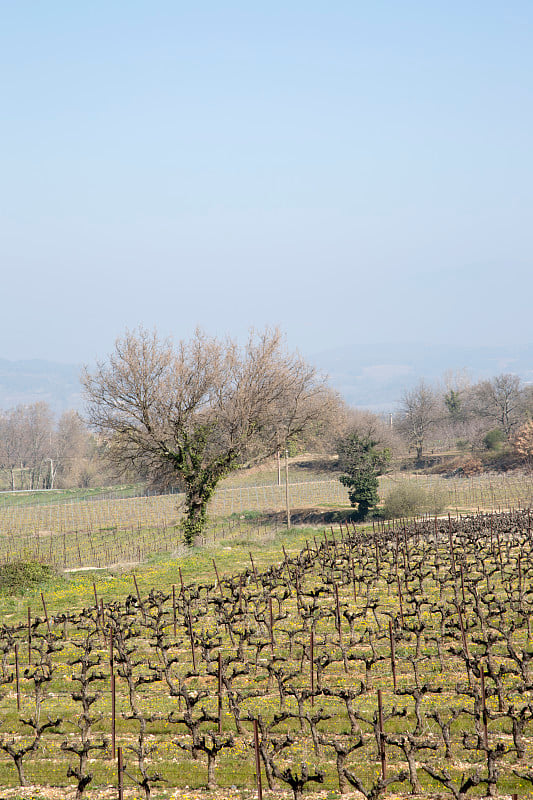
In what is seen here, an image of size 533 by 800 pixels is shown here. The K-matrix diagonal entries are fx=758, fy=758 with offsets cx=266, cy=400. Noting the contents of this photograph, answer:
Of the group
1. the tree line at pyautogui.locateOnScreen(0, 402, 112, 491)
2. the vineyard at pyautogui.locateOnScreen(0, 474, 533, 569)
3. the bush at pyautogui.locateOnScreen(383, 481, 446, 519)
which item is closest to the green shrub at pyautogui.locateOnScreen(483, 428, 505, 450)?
the vineyard at pyautogui.locateOnScreen(0, 474, 533, 569)

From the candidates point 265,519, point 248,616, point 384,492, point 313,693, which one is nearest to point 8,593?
point 248,616

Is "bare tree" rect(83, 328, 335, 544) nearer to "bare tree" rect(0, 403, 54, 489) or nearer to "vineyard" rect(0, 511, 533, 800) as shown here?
"vineyard" rect(0, 511, 533, 800)

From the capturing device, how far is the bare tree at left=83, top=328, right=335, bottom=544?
3612cm

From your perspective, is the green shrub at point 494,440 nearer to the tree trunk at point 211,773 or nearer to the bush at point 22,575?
the bush at point 22,575

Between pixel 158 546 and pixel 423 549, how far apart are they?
20.1 m

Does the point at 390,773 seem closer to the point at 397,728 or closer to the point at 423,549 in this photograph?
the point at 397,728

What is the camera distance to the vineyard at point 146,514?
4238 cm

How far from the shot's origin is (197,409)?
36906 mm

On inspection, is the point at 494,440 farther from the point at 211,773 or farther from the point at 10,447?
the point at 10,447

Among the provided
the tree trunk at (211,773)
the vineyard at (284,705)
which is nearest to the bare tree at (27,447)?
the vineyard at (284,705)

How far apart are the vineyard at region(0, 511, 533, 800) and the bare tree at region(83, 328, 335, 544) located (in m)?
14.6

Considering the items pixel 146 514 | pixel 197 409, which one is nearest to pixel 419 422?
pixel 146 514

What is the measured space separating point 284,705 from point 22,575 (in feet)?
58.1

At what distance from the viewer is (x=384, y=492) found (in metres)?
59.8
